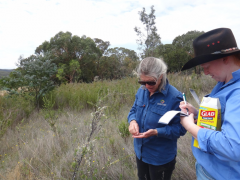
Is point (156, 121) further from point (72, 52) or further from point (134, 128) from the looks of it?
point (72, 52)

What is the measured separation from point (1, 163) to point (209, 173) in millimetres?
3257

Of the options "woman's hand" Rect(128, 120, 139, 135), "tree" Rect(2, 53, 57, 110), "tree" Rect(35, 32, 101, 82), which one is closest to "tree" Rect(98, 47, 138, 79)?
"tree" Rect(35, 32, 101, 82)

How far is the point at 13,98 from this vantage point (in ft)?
16.3

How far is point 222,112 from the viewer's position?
95 cm

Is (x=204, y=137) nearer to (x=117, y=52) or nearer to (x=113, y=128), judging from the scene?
(x=113, y=128)

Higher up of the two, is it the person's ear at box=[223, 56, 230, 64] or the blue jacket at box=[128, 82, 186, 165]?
the person's ear at box=[223, 56, 230, 64]

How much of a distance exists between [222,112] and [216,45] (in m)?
0.43

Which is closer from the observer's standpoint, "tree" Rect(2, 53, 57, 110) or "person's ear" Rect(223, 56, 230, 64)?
"person's ear" Rect(223, 56, 230, 64)

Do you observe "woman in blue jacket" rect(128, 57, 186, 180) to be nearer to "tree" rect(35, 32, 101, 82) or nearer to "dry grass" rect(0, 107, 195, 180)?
"dry grass" rect(0, 107, 195, 180)

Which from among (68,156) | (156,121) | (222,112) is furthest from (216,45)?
(68,156)

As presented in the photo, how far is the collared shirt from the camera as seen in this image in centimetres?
79

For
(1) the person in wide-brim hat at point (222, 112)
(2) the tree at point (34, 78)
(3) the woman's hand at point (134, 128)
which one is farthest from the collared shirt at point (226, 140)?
(2) the tree at point (34, 78)

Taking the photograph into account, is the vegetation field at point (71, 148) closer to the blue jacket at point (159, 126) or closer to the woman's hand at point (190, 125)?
the blue jacket at point (159, 126)

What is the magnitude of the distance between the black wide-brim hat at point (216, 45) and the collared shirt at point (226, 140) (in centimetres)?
15
